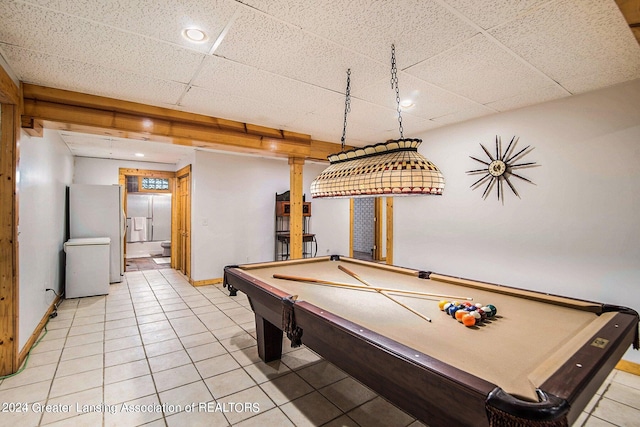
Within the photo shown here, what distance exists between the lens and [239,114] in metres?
3.53

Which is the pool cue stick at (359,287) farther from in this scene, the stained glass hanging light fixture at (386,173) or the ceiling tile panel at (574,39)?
the ceiling tile panel at (574,39)

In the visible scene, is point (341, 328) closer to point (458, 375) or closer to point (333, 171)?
point (458, 375)

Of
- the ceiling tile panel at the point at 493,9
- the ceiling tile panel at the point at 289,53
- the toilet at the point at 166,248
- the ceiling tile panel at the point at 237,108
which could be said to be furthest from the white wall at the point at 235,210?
the ceiling tile panel at the point at 493,9

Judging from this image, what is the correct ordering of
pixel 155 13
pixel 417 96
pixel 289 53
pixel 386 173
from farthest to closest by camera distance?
pixel 417 96
pixel 289 53
pixel 386 173
pixel 155 13

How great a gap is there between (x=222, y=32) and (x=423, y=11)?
1.21 meters

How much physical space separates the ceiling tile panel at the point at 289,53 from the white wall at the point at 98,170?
5.44 metres

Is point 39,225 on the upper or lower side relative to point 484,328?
upper

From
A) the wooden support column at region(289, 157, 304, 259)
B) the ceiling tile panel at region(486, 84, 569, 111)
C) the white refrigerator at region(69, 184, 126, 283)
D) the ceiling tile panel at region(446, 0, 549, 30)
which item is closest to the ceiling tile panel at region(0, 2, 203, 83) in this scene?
the ceiling tile panel at region(446, 0, 549, 30)

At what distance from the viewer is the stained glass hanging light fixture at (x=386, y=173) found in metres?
1.96

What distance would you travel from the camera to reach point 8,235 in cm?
236

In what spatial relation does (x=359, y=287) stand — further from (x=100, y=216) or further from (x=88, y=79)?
(x=100, y=216)

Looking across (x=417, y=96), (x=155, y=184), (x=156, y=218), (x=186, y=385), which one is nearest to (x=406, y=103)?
(x=417, y=96)

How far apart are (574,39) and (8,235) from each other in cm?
432

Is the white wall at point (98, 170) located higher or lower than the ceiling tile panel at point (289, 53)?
lower
